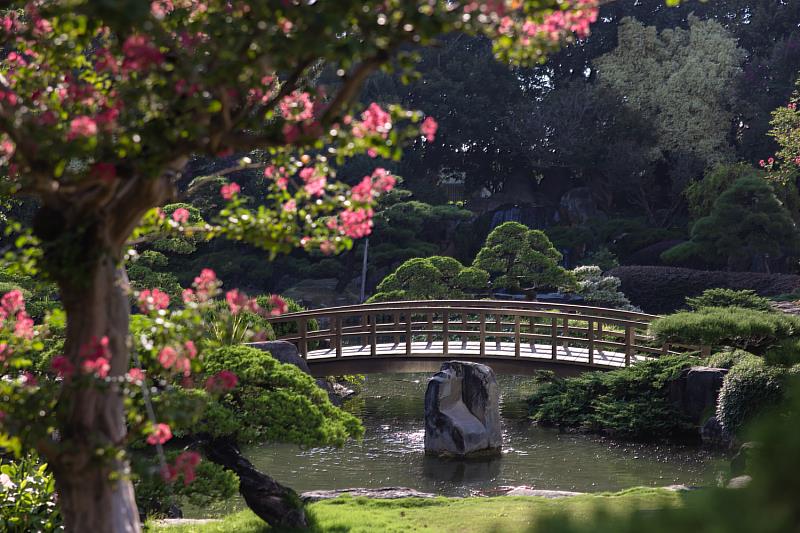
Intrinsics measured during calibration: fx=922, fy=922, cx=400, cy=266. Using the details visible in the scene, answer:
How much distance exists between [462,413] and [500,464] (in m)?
1.14

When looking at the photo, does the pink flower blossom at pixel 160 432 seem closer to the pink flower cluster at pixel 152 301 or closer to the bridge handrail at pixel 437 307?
the pink flower cluster at pixel 152 301

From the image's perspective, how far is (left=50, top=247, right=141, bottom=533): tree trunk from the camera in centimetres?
477

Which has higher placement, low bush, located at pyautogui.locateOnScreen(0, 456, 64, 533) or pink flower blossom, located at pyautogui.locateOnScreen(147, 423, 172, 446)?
pink flower blossom, located at pyautogui.locateOnScreen(147, 423, 172, 446)

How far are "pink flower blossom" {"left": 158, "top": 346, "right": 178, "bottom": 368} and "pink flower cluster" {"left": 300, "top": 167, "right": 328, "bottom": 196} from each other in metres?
1.17

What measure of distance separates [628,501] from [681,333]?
4.17 m

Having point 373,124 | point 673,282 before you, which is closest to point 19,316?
point 373,124

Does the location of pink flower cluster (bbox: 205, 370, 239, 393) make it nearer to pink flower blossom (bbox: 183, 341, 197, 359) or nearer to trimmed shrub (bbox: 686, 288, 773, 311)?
pink flower blossom (bbox: 183, 341, 197, 359)

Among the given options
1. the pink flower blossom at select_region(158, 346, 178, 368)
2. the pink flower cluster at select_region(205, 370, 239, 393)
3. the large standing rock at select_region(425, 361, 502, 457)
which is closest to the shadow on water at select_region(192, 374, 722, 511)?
the large standing rock at select_region(425, 361, 502, 457)

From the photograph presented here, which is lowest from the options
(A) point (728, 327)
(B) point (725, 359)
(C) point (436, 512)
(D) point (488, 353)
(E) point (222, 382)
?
(C) point (436, 512)

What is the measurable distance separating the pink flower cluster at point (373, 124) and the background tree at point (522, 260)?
1776 cm

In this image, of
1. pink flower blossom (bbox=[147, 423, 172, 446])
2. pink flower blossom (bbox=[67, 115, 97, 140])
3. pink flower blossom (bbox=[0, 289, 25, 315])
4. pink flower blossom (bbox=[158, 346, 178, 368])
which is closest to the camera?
pink flower blossom (bbox=[67, 115, 97, 140])

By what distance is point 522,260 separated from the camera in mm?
22453

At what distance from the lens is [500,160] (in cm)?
3841

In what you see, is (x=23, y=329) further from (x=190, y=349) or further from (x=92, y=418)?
(x=190, y=349)
